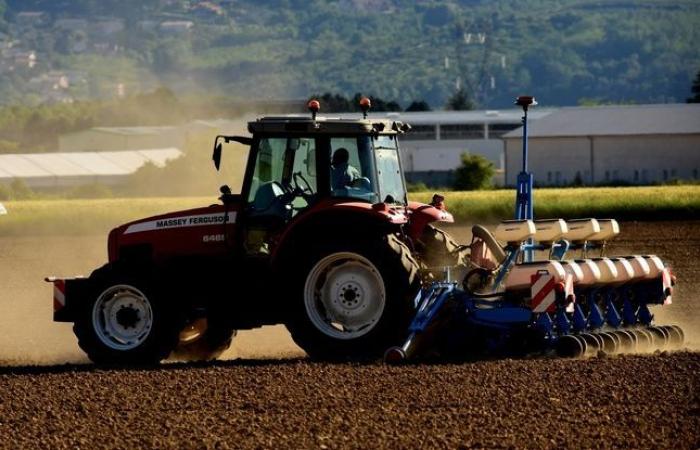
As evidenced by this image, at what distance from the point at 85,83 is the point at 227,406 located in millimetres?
128554

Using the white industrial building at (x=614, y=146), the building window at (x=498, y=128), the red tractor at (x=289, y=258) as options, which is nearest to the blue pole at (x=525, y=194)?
the red tractor at (x=289, y=258)

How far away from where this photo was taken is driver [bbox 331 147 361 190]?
14.3 m

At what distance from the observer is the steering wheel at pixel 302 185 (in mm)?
14406

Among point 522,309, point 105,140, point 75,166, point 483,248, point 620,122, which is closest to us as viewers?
point 522,309

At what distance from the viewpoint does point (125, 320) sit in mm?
14859

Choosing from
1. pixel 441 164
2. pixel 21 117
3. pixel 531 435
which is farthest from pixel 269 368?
pixel 21 117

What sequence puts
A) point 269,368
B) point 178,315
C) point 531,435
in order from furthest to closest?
point 178,315 → point 269,368 → point 531,435

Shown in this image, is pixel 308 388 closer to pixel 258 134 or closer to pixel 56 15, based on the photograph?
pixel 258 134

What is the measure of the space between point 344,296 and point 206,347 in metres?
2.47

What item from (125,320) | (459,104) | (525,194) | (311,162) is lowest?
(125,320)

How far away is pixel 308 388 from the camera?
12430mm

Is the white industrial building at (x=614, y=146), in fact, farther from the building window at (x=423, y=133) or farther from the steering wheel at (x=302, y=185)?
the steering wheel at (x=302, y=185)

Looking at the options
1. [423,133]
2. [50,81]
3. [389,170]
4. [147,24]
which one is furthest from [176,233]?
[50,81]

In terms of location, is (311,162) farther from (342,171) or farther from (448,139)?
(448,139)
